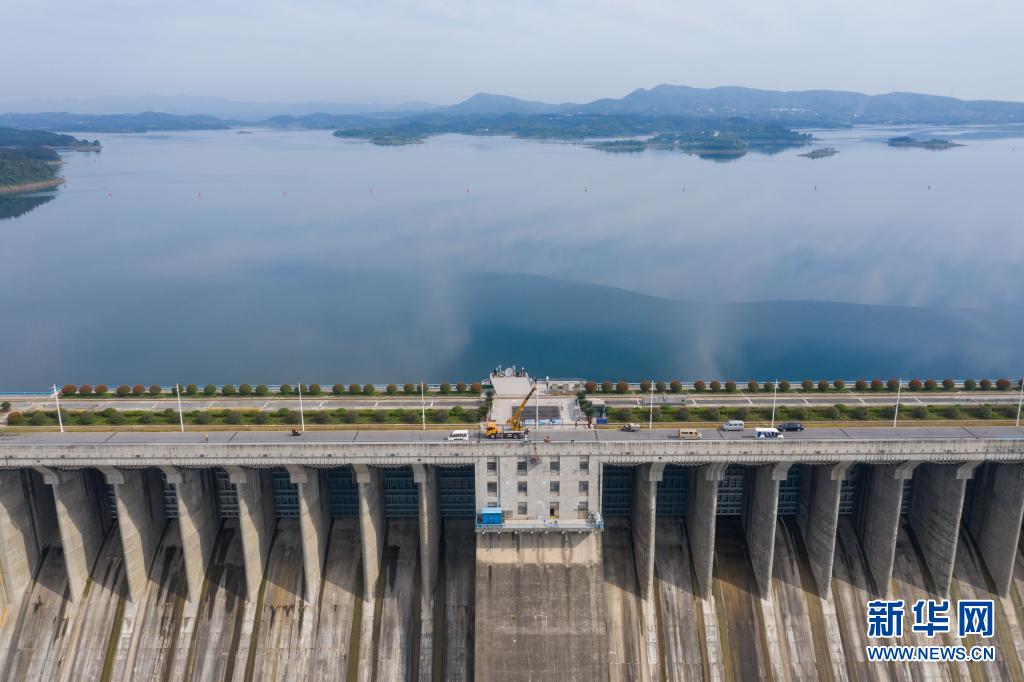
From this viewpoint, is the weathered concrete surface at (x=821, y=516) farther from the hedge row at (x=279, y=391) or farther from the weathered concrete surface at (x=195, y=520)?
the weathered concrete surface at (x=195, y=520)

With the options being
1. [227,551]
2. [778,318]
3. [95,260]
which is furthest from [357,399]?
[95,260]

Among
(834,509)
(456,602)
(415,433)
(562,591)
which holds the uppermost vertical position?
(415,433)

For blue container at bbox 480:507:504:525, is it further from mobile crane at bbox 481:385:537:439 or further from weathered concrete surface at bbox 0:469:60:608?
weathered concrete surface at bbox 0:469:60:608

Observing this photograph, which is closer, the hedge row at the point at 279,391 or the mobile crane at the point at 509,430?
the mobile crane at the point at 509,430

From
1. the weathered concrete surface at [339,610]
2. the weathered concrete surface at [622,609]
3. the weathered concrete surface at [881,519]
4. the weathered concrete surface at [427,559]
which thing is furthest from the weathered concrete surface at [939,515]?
the weathered concrete surface at [339,610]

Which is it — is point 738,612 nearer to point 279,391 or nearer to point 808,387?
point 808,387

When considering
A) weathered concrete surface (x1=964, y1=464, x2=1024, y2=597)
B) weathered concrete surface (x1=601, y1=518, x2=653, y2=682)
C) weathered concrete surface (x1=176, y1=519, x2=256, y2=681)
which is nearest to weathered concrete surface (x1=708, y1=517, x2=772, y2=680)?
weathered concrete surface (x1=601, y1=518, x2=653, y2=682)

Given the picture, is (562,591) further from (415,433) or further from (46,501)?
(46,501)

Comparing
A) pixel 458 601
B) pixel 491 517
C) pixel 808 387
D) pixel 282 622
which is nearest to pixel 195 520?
pixel 282 622
